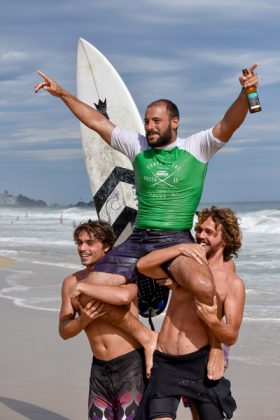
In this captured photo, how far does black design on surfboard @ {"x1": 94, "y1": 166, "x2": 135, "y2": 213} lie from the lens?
20.3ft

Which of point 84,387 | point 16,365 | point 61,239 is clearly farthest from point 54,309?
point 61,239

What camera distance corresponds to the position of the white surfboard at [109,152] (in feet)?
A: 20.2

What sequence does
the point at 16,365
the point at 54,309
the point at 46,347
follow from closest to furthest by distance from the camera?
the point at 16,365 → the point at 46,347 → the point at 54,309

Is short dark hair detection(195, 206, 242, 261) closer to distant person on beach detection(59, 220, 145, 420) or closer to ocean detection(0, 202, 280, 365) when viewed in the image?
distant person on beach detection(59, 220, 145, 420)

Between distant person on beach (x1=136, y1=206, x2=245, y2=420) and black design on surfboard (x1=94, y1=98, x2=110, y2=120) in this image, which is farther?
black design on surfboard (x1=94, y1=98, x2=110, y2=120)

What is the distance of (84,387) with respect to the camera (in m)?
7.02

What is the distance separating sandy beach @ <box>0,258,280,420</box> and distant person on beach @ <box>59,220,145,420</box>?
6.83 feet

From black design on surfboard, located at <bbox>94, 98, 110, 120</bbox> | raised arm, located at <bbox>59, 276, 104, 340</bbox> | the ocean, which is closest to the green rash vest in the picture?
raised arm, located at <bbox>59, 276, 104, 340</bbox>

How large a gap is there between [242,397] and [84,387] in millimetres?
1271

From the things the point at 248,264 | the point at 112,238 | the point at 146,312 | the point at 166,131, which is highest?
the point at 166,131

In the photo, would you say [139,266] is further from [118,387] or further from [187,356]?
[118,387]

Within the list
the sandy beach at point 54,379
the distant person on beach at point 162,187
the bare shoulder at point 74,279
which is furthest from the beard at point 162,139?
the sandy beach at point 54,379

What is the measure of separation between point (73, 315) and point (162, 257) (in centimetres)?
63

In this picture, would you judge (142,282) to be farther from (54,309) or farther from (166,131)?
(54,309)
